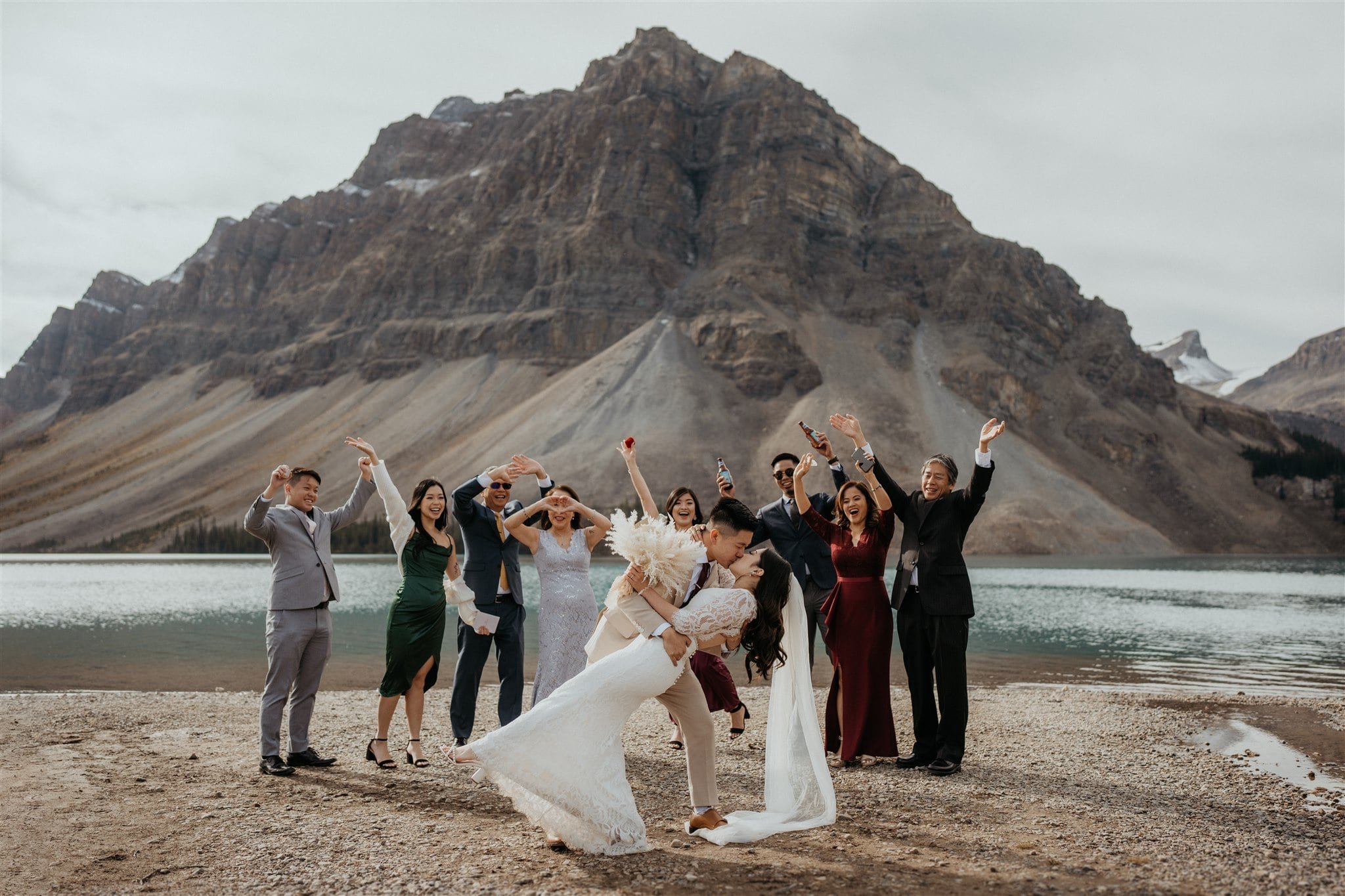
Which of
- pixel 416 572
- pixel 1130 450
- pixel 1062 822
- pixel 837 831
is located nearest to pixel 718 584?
pixel 837 831

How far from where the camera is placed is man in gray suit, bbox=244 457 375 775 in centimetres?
793

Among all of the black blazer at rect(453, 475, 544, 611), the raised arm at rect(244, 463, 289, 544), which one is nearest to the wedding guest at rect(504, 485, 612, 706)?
the black blazer at rect(453, 475, 544, 611)

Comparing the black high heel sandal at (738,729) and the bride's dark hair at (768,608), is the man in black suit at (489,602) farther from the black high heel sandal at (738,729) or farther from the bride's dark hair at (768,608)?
the bride's dark hair at (768,608)

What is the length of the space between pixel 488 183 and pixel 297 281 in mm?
51755

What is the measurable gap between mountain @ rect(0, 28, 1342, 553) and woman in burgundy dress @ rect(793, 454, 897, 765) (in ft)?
241

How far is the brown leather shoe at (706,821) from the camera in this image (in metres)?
5.79

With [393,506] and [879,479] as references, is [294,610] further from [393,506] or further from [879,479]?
[879,479]

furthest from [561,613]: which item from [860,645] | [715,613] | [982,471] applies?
[982,471]

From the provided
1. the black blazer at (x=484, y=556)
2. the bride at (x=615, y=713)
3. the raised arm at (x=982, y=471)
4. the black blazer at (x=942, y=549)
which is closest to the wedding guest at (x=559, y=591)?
the black blazer at (x=484, y=556)

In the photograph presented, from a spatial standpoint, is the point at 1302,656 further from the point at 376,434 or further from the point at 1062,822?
the point at 376,434

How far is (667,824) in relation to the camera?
6203 mm

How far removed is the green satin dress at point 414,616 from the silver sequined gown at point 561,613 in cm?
93

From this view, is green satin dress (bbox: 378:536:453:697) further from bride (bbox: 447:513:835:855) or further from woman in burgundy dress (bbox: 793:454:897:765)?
woman in burgundy dress (bbox: 793:454:897:765)

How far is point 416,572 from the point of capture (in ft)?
27.0
